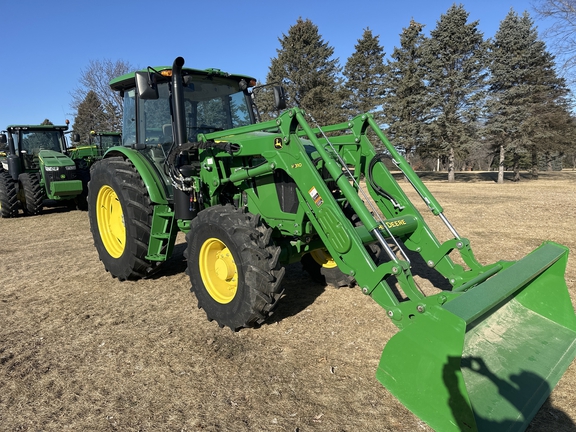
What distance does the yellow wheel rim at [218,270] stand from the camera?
12.4ft

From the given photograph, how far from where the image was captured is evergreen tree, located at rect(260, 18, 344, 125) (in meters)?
29.5

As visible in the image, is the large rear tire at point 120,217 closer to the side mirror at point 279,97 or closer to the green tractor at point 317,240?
the green tractor at point 317,240

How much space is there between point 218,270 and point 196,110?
2094 millimetres

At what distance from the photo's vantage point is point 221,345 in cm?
346

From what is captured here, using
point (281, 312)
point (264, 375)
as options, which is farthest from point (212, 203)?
point (264, 375)

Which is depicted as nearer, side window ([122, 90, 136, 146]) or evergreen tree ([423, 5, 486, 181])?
side window ([122, 90, 136, 146])

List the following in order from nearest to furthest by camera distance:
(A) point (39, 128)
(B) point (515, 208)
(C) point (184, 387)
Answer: (C) point (184, 387), (B) point (515, 208), (A) point (39, 128)

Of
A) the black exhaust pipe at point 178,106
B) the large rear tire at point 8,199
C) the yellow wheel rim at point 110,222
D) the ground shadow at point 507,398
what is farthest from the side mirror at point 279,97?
the large rear tire at point 8,199

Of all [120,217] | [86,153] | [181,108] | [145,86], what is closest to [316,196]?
[181,108]

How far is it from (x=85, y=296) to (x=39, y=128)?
9964mm

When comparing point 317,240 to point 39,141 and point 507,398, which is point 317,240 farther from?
point 39,141

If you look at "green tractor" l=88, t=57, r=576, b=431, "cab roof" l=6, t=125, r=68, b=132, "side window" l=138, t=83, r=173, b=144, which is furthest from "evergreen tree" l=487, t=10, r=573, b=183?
"side window" l=138, t=83, r=173, b=144

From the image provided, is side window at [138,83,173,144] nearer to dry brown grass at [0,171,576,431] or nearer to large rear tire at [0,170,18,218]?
dry brown grass at [0,171,576,431]

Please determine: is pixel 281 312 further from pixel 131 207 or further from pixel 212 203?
pixel 131 207
